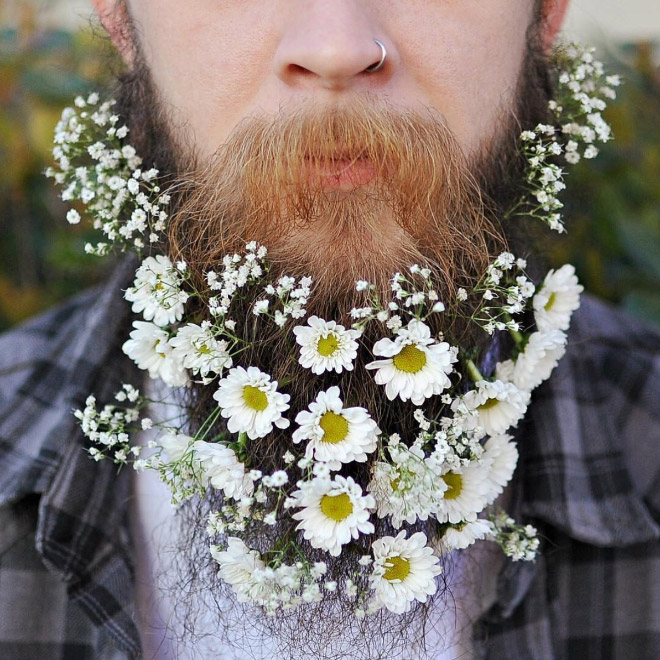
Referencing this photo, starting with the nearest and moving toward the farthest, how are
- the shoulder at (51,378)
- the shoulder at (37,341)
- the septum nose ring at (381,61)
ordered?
1. the septum nose ring at (381,61)
2. the shoulder at (51,378)
3. the shoulder at (37,341)

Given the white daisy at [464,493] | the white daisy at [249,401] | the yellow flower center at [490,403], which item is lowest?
the white daisy at [464,493]

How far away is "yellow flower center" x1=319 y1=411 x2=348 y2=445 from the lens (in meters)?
1.05

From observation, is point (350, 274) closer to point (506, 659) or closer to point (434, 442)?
point (434, 442)

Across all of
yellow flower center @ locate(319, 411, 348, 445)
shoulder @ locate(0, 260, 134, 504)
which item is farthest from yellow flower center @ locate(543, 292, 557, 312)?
shoulder @ locate(0, 260, 134, 504)

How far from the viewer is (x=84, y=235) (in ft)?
6.60

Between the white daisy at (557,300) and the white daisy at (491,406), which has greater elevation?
the white daisy at (557,300)

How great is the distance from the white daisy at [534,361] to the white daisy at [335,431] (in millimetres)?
303

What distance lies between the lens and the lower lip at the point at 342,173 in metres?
1.11

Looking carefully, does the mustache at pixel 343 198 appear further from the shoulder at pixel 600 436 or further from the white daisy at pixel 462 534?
the shoulder at pixel 600 436

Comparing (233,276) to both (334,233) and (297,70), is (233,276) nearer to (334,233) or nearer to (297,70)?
(334,233)

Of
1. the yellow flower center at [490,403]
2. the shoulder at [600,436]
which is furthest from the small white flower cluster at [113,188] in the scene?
the shoulder at [600,436]

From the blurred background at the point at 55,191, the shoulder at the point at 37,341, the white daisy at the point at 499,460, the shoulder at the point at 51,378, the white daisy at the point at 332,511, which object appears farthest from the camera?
the blurred background at the point at 55,191

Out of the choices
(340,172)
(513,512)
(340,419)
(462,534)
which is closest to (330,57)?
(340,172)

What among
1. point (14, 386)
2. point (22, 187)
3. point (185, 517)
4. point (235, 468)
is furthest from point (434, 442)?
point (22, 187)
